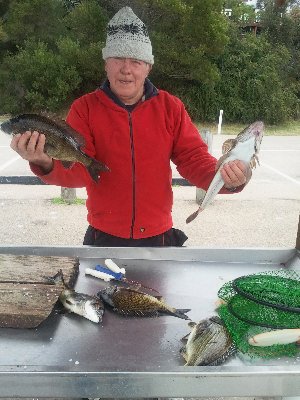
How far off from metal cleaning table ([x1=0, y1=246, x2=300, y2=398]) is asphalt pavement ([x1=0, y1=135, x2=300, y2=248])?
11.3ft

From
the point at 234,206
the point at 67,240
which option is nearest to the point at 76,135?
the point at 67,240

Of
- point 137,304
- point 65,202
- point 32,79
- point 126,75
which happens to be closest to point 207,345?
point 137,304

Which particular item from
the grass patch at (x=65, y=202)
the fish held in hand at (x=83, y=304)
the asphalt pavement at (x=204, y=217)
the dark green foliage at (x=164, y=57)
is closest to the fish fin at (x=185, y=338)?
the fish held in hand at (x=83, y=304)

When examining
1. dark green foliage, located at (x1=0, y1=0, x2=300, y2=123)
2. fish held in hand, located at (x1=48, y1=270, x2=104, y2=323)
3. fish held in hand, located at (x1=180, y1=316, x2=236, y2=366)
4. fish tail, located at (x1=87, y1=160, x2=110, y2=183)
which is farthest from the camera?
dark green foliage, located at (x1=0, y1=0, x2=300, y2=123)

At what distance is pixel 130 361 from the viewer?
1.73 m

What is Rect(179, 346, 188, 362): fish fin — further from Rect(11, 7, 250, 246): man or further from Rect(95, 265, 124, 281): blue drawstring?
Rect(11, 7, 250, 246): man

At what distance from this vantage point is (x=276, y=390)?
1633 mm

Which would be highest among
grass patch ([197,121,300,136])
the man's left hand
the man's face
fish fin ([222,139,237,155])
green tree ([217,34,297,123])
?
the man's face

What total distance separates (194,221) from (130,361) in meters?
5.82

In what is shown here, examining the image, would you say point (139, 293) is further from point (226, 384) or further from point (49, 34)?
point (49, 34)

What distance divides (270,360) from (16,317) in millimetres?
979

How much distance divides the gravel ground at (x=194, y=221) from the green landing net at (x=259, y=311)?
3.86m

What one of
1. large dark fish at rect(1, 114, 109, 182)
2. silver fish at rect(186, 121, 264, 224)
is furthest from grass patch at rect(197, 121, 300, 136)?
silver fish at rect(186, 121, 264, 224)

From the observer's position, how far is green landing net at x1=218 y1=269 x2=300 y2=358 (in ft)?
5.82
